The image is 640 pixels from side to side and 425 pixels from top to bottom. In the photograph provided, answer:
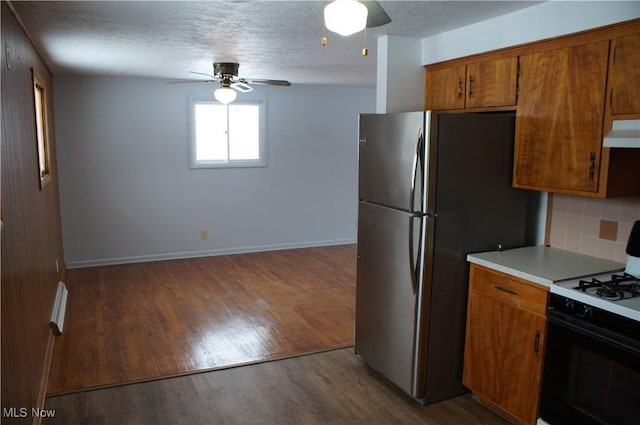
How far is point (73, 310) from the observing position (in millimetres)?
4508

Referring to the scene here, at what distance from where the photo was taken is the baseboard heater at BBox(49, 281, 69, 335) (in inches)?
152

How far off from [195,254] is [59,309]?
7.88 ft

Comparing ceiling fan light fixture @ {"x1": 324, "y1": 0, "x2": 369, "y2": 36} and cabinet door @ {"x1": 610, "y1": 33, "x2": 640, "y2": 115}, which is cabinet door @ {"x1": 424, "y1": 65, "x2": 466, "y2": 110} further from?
ceiling fan light fixture @ {"x1": 324, "y1": 0, "x2": 369, "y2": 36}

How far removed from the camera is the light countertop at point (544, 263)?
2478 mm

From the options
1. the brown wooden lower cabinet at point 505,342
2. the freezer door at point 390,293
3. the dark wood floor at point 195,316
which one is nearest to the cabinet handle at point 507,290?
the brown wooden lower cabinet at point 505,342

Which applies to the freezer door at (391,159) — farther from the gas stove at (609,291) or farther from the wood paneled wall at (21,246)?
the wood paneled wall at (21,246)

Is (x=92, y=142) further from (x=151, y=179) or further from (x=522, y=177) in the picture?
(x=522, y=177)

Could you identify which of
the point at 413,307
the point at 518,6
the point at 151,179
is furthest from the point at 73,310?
the point at 518,6

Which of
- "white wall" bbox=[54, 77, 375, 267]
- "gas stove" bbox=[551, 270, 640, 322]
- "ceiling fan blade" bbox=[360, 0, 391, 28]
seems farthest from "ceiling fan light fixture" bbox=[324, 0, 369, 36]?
"white wall" bbox=[54, 77, 375, 267]

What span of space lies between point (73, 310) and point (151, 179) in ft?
7.07

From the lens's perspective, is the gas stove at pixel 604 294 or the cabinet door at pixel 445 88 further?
the cabinet door at pixel 445 88

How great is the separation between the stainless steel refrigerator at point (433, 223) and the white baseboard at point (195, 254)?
392cm

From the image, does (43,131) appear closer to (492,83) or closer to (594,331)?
(492,83)

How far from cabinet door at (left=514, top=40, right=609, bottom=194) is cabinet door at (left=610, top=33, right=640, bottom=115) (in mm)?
53
